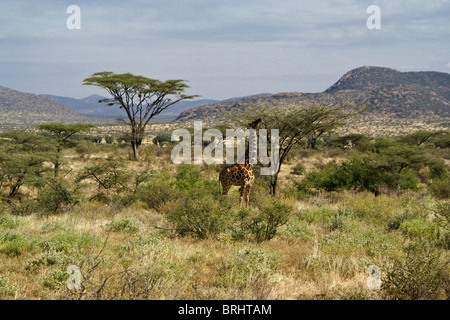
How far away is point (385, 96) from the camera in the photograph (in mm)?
88688

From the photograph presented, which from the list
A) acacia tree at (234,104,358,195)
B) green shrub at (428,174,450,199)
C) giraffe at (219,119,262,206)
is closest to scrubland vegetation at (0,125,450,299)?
giraffe at (219,119,262,206)

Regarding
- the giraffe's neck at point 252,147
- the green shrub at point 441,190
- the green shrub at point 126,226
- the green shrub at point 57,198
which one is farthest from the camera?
the green shrub at point 441,190

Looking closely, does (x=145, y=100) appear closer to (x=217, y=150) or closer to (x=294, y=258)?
(x=217, y=150)

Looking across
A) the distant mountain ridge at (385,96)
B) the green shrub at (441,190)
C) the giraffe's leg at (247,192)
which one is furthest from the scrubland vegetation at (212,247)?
the distant mountain ridge at (385,96)

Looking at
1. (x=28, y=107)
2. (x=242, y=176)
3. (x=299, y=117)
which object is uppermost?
(x=28, y=107)

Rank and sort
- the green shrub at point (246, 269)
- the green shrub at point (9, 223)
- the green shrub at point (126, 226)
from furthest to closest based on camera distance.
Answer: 1. the green shrub at point (9, 223)
2. the green shrub at point (126, 226)
3. the green shrub at point (246, 269)

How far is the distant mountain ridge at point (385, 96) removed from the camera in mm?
81125

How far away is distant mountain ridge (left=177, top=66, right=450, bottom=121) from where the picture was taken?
8112 centimetres

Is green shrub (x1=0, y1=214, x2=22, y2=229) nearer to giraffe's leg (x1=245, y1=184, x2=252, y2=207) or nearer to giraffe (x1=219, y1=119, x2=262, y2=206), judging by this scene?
giraffe (x1=219, y1=119, x2=262, y2=206)

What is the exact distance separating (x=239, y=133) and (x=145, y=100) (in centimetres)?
1631

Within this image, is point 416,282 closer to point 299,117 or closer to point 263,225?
point 263,225

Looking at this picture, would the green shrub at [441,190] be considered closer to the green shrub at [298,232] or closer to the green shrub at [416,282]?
the green shrub at [298,232]

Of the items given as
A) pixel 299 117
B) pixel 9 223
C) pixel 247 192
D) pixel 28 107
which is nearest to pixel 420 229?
pixel 247 192

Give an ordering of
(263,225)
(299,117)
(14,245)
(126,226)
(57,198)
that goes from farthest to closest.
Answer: (299,117)
(57,198)
(126,226)
(263,225)
(14,245)
